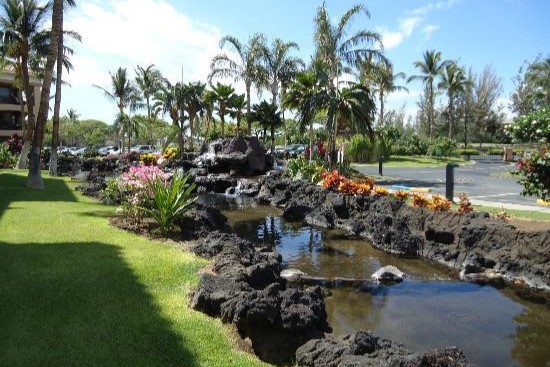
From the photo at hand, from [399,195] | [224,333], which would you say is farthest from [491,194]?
[224,333]

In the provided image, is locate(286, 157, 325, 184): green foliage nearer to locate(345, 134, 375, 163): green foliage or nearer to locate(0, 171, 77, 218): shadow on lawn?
locate(0, 171, 77, 218): shadow on lawn

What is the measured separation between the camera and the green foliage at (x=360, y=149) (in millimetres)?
37900

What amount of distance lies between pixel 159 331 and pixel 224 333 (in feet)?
2.43

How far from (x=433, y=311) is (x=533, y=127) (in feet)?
23.8

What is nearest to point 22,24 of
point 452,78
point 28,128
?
point 28,128

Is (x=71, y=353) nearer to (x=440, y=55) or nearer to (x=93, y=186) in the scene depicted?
(x=93, y=186)

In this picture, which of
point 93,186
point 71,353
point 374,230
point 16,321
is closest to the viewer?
point 71,353

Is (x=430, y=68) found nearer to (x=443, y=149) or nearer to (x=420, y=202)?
(x=443, y=149)

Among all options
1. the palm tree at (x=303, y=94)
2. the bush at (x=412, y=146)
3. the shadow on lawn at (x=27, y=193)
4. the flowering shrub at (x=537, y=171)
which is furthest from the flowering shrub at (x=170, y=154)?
the flowering shrub at (x=537, y=171)

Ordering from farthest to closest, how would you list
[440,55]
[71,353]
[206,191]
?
[440,55] → [206,191] → [71,353]

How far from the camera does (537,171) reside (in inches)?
428

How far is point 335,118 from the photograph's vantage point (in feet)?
71.1

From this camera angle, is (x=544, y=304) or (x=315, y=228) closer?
(x=544, y=304)

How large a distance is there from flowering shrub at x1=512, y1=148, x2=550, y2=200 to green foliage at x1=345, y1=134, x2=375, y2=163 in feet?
84.3
